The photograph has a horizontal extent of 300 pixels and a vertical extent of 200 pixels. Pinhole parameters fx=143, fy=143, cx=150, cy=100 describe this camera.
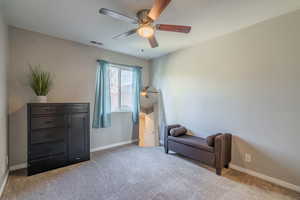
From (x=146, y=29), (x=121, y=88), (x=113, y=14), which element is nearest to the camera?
(x=113, y=14)

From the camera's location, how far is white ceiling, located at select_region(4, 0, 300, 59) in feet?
6.24

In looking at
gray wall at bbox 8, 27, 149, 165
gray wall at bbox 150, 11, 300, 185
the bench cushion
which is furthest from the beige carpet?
gray wall at bbox 8, 27, 149, 165

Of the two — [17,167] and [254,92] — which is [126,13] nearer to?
[254,92]

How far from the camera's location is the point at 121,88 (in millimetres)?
4027

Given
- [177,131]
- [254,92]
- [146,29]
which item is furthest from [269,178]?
[146,29]

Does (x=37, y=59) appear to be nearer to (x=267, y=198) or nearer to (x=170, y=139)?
(x=170, y=139)

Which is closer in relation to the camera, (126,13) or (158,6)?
(158,6)

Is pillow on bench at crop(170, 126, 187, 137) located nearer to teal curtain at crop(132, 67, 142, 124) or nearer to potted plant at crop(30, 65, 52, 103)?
teal curtain at crop(132, 67, 142, 124)

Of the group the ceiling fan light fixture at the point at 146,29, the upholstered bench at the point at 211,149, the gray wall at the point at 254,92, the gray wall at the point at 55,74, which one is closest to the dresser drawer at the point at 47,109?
the gray wall at the point at 55,74

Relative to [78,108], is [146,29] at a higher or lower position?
higher

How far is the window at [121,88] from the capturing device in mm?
3871

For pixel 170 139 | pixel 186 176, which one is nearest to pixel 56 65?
pixel 170 139

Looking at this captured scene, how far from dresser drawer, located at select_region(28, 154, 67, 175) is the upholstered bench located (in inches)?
88.9

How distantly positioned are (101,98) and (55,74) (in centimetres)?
106
